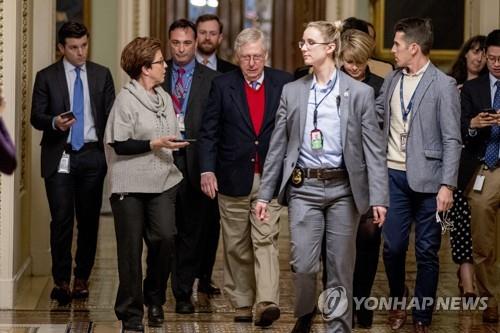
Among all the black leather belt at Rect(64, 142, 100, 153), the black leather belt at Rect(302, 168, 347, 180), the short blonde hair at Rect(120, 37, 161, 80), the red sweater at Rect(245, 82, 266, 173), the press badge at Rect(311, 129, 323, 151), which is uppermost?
the short blonde hair at Rect(120, 37, 161, 80)

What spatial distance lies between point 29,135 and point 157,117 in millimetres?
2194

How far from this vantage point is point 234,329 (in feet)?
26.3

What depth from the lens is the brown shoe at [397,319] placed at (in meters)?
8.06

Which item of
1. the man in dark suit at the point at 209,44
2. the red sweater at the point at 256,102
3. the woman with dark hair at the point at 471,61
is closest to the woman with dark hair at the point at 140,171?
the red sweater at the point at 256,102

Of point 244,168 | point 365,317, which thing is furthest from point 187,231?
point 365,317

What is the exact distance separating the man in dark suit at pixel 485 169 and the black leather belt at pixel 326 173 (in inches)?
66.4

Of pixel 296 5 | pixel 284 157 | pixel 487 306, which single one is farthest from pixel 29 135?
pixel 296 5

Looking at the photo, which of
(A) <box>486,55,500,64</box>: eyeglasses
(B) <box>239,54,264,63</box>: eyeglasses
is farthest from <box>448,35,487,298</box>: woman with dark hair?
(B) <box>239,54,264,63</box>: eyeglasses

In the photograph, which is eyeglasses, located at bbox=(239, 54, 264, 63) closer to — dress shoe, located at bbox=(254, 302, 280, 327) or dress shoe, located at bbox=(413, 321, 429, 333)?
dress shoe, located at bbox=(254, 302, 280, 327)

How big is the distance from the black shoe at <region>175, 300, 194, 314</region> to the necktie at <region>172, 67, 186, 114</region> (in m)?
1.32

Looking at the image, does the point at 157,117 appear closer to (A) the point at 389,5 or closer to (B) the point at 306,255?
(B) the point at 306,255

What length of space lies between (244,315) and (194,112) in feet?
4.77

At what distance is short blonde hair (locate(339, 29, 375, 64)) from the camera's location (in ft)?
26.2

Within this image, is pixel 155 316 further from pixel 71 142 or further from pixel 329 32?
pixel 329 32
